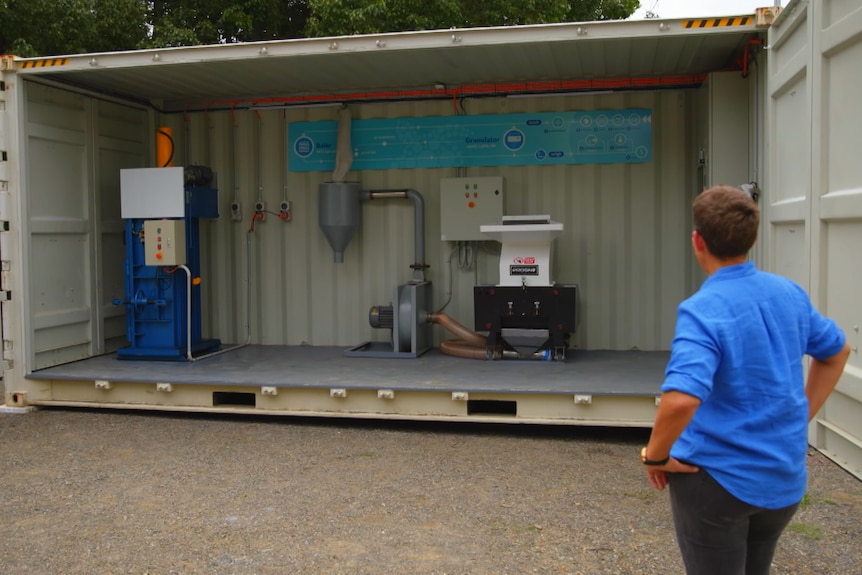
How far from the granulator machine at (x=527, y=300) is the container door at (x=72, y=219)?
11.7ft

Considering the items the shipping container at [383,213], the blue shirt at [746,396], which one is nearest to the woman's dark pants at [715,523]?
the blue shirt at [746,396]

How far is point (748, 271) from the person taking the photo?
220 centimetres

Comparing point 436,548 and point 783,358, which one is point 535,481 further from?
point 783,358

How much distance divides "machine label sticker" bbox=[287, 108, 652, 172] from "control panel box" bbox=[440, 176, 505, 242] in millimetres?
286

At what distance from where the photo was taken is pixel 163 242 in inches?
294

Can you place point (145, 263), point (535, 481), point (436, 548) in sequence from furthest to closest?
1. point (145, 263)
2. point (535, 481)
3. point (436, 548)

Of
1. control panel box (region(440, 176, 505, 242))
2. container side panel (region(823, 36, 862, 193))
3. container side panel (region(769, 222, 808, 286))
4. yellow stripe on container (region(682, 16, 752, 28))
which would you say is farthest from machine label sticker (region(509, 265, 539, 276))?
container side panel (region(823, 36, 862, 193))

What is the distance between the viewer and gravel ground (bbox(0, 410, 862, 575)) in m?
3.83

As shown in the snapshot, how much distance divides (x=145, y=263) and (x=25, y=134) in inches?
56.8

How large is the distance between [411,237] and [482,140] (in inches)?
45.8

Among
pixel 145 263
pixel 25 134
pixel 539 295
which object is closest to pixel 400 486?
pixel 539 295

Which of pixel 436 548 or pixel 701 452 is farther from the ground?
pixel 701 452

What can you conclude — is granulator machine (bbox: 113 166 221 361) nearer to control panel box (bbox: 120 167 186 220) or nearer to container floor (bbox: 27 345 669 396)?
control panel box (bbox: 120 167 186 220)

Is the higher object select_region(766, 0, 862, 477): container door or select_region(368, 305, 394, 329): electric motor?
select_region(766, 0, 862, 477): container door
